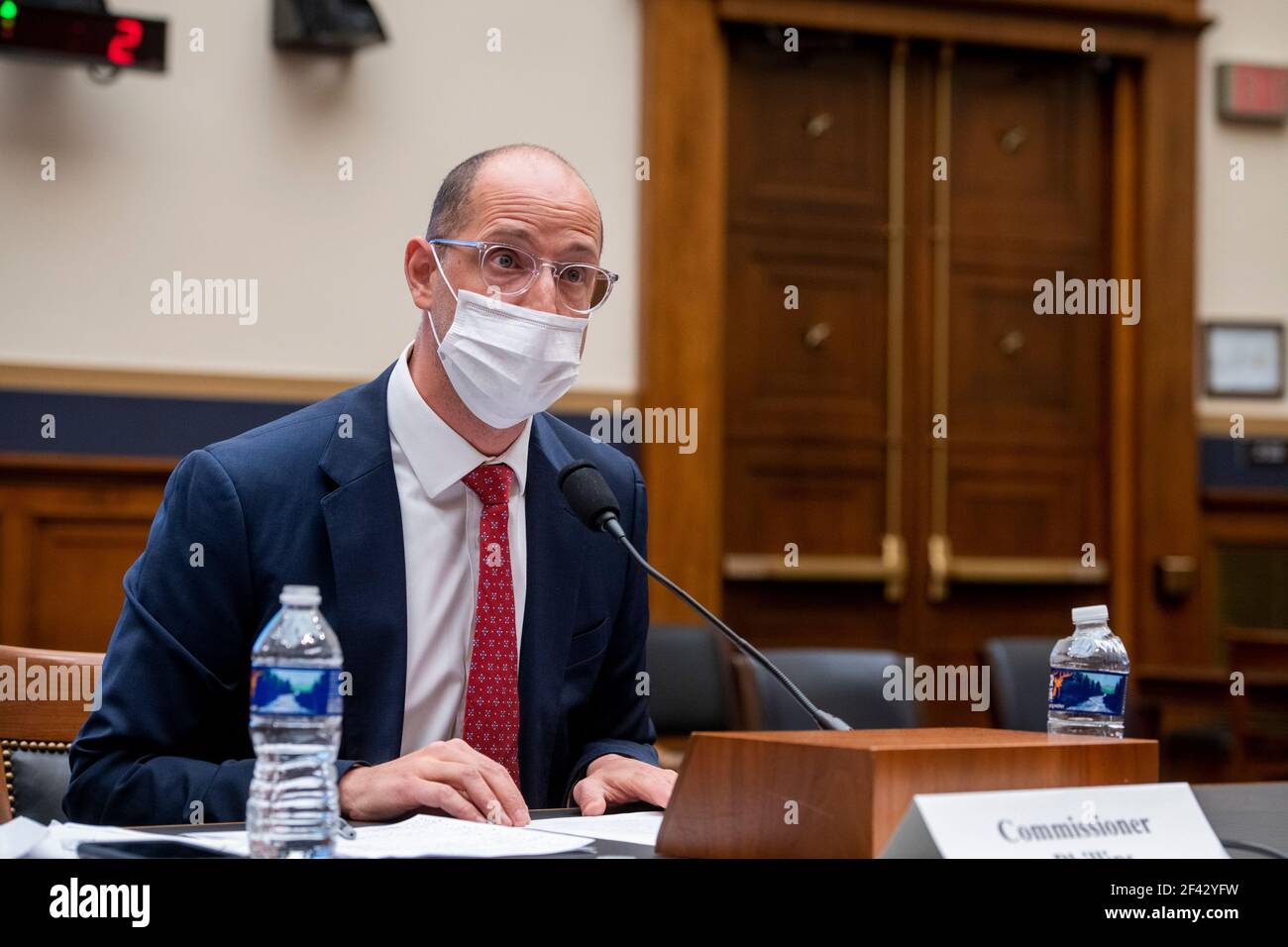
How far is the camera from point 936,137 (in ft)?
20.9

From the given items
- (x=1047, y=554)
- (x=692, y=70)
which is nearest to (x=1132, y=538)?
(x=1047, y=554)

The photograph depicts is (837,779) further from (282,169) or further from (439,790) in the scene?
(282,169)

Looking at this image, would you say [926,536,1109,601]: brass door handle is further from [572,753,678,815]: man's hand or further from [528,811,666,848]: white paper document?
[528,811,666,848]: white paper document

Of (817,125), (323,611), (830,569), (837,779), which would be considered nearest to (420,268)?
(323,611)

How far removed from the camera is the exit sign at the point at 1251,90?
6586 mm

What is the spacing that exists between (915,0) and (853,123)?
1.71 feet

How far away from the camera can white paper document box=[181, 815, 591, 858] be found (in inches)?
53.3

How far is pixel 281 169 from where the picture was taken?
216 inches

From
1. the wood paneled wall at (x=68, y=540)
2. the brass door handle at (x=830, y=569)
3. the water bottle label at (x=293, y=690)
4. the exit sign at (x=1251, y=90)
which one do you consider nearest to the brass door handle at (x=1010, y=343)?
the brass door handle at (x=830, y=569)

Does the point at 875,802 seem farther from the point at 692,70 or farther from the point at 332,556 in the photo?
the point at 692,70

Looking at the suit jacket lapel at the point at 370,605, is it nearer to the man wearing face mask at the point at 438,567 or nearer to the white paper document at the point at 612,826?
the man wearing face mask at the point at 438,567
